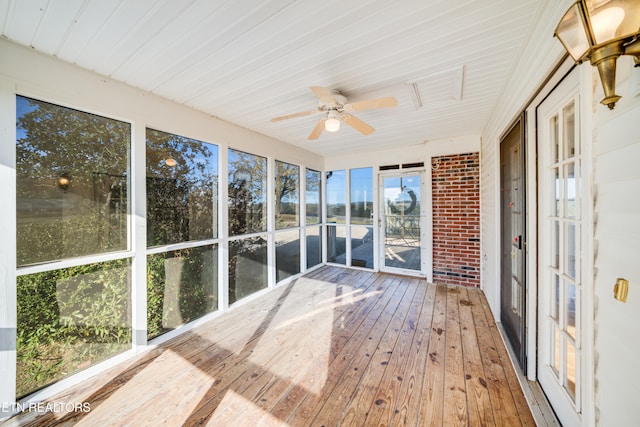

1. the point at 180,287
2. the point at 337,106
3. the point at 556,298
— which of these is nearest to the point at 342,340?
the point at 556,298

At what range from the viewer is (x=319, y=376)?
1986mm

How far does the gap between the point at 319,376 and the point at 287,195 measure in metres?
3.11

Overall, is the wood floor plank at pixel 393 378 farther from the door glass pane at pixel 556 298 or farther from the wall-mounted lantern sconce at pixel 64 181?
the wall-mounted lantern sconce at pixel 64 181

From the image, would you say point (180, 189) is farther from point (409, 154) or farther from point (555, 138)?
point (409, 154)

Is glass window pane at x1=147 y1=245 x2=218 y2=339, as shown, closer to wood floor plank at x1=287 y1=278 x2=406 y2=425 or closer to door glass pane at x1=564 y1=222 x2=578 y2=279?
wood floor plank at x1=287 y1=278 x2=406 y2=425

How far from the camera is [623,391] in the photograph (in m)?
0.87

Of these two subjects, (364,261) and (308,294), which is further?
(364,261)

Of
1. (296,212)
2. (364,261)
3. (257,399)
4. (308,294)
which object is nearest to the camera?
(257,399)

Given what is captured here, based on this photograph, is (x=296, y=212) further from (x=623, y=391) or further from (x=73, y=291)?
(x=623, y=391)

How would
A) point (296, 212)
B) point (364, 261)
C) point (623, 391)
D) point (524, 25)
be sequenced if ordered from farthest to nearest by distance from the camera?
1. point (364, 261)
2. point (296, 212)
3. point (524, 25)
4. point (623, 391)

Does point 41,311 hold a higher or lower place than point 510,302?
higher

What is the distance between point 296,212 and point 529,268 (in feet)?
11.9

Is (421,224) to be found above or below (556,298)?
above

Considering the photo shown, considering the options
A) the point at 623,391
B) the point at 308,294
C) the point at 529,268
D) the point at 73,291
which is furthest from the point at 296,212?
the point at 623,391
